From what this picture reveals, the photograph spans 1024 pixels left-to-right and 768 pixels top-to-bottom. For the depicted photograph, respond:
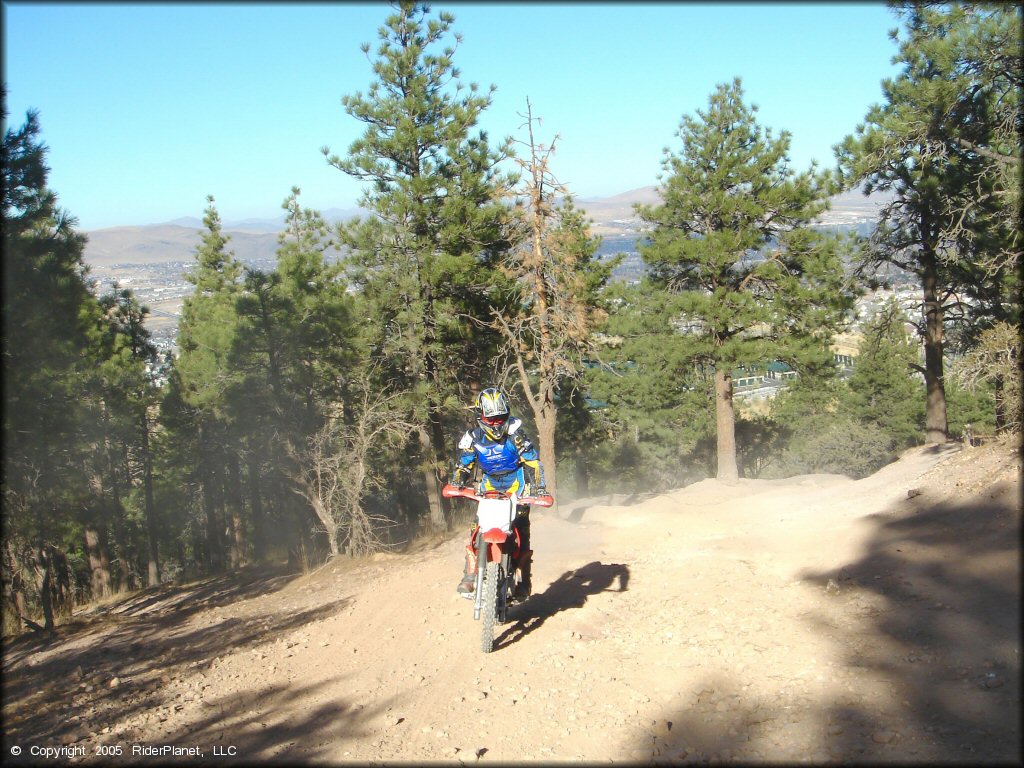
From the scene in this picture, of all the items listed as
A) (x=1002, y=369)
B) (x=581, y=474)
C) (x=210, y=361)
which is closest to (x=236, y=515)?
(x=210, y=361)

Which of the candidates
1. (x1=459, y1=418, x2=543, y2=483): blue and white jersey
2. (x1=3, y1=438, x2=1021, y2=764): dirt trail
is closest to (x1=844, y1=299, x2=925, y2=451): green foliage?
(x1=3, y1=438, x2=1021, y2=764): dirt trail

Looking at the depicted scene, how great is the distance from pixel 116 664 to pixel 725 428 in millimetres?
16025

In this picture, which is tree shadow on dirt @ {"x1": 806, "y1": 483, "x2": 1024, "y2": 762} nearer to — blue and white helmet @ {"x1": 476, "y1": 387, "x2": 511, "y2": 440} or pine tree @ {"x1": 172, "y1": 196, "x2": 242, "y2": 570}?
blue and white helmet @ {"x1": 476, "y1": 387, "x2": 511, "y2": 440}

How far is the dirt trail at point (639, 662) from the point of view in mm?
4590

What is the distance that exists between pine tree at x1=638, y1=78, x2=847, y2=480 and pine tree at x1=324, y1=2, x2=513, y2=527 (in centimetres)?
486

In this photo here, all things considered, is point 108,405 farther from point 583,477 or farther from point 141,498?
point 583,477

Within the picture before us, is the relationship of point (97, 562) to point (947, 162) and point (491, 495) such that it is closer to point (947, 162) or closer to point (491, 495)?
point (491, 495)

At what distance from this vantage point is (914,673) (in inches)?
190

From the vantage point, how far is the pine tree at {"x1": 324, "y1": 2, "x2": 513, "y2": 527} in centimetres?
1775

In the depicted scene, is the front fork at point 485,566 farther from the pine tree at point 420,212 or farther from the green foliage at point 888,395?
the green foliage at point 888,395

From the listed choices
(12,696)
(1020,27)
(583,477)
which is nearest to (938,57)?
A: (1020,27)

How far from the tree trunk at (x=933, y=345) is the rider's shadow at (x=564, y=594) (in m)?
12.4

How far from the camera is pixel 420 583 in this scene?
30.6 ft

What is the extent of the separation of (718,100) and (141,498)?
81.5 ft
